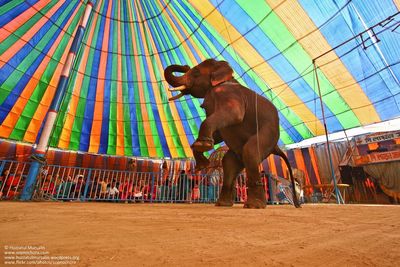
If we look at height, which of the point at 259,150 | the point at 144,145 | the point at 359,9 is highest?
the point at 359,9

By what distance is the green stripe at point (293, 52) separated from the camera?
6.62 meters

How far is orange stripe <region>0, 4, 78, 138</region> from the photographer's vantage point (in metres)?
8.98

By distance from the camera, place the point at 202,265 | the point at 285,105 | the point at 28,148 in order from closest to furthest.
→ the point at 202,265 < the point at 285,105 < the point at 28,148

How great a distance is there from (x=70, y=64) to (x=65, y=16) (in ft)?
12.3

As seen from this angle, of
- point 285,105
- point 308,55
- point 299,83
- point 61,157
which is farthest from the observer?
point 61,157

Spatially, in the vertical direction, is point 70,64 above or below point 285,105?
below

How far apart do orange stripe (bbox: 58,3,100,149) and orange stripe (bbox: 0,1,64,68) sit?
1372mm

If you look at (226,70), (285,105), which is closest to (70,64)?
(226,70)

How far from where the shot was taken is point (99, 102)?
35.6 feet

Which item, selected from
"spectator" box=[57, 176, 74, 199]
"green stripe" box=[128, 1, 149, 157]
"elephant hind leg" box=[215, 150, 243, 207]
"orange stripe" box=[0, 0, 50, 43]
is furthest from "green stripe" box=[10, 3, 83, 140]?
"elephant hind leg" box=[215, 150, 243, 207]

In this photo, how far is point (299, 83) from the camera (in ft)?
25.9

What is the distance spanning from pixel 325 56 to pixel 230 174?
572cm

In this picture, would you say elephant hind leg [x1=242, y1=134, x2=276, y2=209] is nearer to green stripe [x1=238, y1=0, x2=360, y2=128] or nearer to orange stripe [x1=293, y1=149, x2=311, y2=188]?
green stripe [x1=238, y1=0, x2=360, y2=128]

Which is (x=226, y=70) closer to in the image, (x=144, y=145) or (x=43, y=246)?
(x=43, y=246)
